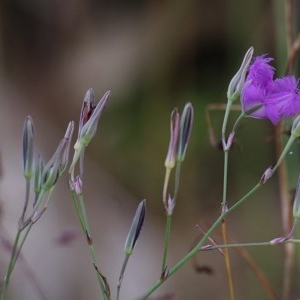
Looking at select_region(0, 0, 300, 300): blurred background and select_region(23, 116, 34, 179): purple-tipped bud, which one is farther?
select_region(0, 0, 300, 300): blurred background

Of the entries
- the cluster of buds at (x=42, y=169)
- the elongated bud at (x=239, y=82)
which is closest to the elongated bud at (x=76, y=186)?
the cluster of buds at (x=42, y=169)

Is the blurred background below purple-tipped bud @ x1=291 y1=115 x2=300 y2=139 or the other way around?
below

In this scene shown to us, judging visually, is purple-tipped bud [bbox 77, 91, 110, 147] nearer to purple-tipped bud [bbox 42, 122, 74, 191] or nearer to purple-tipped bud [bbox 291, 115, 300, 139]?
purple-tipped bud [bbox 42, 122, 74, 191]

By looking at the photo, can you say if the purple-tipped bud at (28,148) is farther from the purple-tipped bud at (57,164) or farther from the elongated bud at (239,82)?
the elongated bud at (239,82)

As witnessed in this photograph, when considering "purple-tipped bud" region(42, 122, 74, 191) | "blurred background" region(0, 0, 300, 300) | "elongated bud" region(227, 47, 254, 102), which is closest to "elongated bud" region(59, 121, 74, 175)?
"purple-tipped bud" region(42, 122, 74, 191)

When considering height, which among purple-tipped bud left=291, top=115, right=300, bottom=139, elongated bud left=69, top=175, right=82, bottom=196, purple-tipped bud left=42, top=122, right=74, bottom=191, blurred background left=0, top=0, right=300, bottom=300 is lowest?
blurred background left=0, top=0, right=300, bottom=300

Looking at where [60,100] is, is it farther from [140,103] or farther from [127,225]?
[127,225]

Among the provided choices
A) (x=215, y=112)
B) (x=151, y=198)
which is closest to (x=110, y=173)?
(x=151, y=198)
